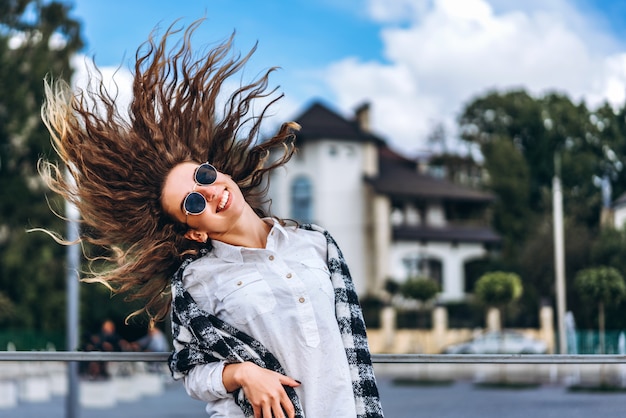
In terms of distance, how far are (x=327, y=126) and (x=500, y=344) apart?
52.4 ft

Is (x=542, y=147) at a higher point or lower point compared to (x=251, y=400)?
higher

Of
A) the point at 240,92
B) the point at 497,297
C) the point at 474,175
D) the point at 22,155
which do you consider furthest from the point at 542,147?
the point at 240,92

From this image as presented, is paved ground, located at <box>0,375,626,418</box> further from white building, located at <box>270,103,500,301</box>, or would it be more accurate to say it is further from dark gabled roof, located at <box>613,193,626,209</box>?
white building, located at <box>270,103,500,301</box>

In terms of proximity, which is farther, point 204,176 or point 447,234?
point 447,234

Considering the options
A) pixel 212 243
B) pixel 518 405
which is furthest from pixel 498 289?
pixel 212 243

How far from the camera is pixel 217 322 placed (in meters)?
2.16

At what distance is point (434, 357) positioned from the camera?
2.63 m

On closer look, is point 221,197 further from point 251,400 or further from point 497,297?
point 497,297

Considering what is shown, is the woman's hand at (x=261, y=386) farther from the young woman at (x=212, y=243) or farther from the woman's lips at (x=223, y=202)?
the woman's lips at (x=223, y=202)

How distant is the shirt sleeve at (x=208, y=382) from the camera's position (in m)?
2.11

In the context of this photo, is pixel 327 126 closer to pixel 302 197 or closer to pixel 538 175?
pixel 302 197

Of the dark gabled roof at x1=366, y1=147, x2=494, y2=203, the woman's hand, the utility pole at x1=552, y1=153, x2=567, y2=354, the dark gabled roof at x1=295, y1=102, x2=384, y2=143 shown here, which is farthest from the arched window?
the woman's hand

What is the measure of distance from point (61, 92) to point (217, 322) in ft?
2.73

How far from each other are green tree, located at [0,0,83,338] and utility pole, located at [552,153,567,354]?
16.4 metres
